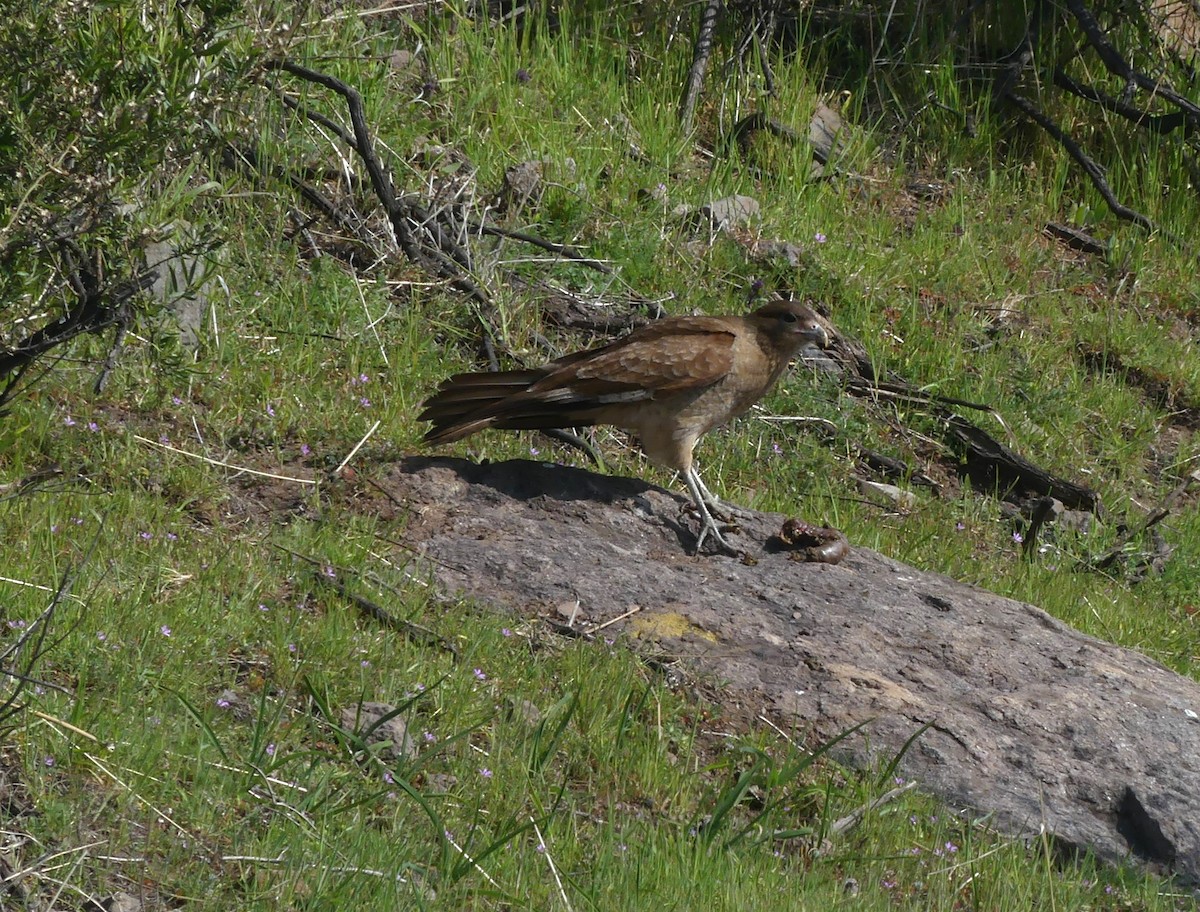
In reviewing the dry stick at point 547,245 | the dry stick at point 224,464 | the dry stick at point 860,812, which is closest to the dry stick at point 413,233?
the dry stick at point 547,245

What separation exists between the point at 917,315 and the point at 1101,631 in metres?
2.88

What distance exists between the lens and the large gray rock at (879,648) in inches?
200

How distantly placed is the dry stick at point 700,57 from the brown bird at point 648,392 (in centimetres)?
370

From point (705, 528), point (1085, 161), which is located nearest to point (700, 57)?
point (1085, 161)

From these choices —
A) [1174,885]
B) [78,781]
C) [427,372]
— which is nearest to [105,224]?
[78,781]

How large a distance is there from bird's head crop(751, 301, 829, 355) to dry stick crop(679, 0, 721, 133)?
11.3 ft

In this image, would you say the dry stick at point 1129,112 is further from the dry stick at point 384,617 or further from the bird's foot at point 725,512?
the dry stick at point 384,617

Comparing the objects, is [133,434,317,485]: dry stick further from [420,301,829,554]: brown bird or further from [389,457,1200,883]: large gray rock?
[420,301,829,554]: brown bird

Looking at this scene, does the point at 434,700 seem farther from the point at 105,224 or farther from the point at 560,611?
the point at 105,224

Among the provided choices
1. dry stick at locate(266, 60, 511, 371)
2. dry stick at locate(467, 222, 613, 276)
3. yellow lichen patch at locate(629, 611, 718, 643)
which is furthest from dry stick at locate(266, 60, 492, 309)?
yellow lichen patch at locate(629, 611, 718, 643)

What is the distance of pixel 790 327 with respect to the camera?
271 inches

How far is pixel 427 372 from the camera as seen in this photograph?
24.1 feet

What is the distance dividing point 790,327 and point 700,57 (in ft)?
13.0

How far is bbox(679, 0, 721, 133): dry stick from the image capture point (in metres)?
10.1
